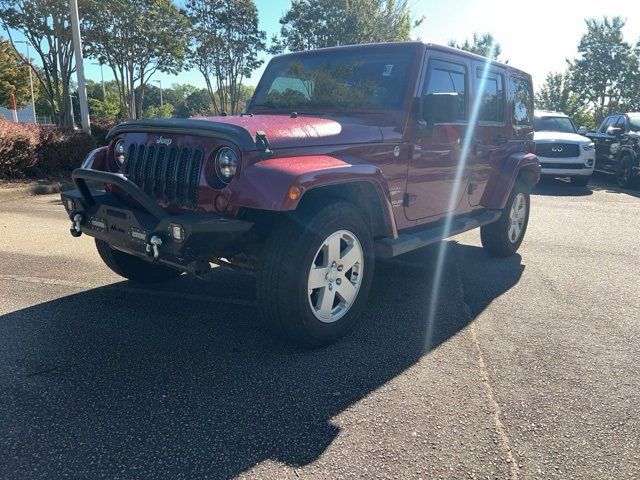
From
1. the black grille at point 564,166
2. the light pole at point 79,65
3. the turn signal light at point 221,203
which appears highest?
the light pole at point 79,65

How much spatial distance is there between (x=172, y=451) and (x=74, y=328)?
65.4 inches

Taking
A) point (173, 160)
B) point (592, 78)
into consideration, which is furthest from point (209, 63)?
point (173, 160)

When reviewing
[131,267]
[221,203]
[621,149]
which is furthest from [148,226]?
[621,149]

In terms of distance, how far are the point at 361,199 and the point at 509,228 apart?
2813 millimetres

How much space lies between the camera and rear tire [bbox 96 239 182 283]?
13.2 ft

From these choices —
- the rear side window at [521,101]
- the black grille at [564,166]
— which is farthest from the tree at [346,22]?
the rear side window at [521,101]

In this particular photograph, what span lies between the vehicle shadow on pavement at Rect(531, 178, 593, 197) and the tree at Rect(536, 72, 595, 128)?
20.2 metres

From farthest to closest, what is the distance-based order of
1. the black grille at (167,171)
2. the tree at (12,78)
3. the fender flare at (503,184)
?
the tree at (12,78) → the fender flare at (503,184) → the black grille at (167,171)

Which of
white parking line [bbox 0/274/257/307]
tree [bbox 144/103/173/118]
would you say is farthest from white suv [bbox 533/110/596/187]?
tree [bbox 144/103/173/118]

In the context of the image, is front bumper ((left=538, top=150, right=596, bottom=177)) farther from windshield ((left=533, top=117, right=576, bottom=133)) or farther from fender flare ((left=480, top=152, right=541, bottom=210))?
fender flare ((left=480, top=152, right=541, bottom=210))

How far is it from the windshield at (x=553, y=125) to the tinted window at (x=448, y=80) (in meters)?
10.3

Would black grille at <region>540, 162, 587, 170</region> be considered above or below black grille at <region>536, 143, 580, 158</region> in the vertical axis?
below

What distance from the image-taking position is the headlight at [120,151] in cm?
360

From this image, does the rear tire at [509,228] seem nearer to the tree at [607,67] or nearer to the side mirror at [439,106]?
the side mirror at [439,106]
